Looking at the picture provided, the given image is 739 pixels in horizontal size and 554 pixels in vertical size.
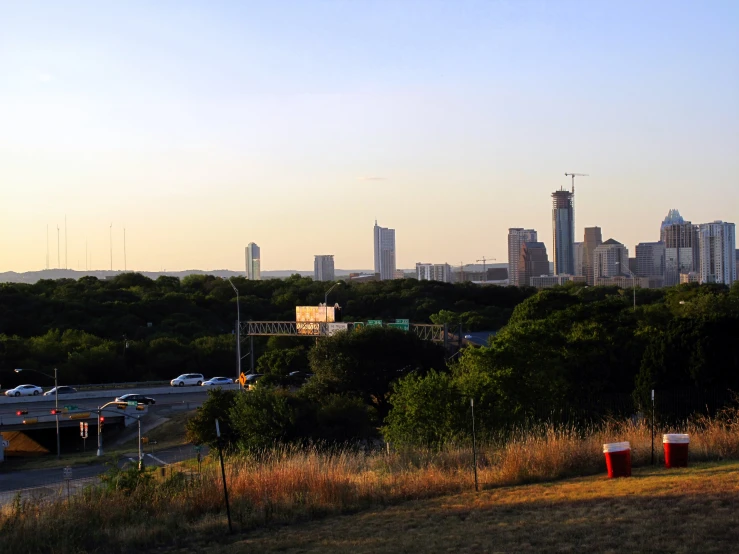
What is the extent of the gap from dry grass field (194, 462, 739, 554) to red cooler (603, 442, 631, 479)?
11.4 inches

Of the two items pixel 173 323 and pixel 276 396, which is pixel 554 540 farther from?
pixel 173 323

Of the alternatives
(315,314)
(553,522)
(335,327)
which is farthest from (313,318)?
(553,522)

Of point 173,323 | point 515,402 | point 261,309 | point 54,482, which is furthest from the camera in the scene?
point 261,309

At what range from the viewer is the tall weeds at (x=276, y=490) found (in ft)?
35.6

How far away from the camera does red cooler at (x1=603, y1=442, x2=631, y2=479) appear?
42.9ft

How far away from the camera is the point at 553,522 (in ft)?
33.5

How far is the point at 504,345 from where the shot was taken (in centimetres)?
2842

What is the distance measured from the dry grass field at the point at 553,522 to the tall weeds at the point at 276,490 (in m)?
0.59

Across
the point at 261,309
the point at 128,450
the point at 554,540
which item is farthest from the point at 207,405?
the point at 261,309

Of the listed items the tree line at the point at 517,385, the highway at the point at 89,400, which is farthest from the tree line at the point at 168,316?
the tree line at the point at 517,385

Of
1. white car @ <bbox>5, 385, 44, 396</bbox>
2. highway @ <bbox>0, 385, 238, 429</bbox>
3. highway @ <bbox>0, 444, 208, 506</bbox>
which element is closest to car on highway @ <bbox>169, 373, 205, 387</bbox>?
highway @ <bbox>0, 385, 238, 429</bbox>

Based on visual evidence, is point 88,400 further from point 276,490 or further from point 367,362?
point 276,490

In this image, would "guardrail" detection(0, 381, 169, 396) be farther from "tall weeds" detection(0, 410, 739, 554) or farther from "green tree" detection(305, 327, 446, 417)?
"tall weeds" detection(0, 410, 739, 554)

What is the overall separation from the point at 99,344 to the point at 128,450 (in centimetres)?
3014
